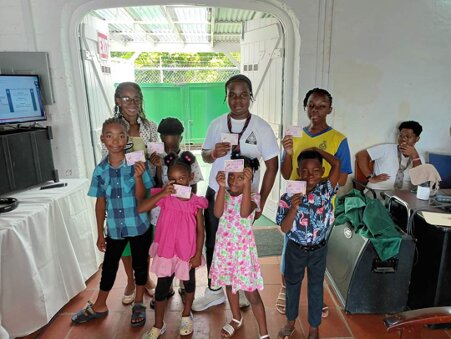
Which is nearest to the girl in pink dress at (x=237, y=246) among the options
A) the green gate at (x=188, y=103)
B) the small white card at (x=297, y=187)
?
the small white card at (x=297, y=187)

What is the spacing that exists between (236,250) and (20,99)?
195cm

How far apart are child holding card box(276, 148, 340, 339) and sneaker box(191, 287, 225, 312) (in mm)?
637

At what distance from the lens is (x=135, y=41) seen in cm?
808

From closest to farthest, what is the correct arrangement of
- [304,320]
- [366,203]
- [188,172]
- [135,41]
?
[188,172] → [304,320] → [366,203] → [135,41]

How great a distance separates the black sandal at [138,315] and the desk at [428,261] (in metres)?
1.89

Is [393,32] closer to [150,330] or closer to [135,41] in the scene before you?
[150,330]

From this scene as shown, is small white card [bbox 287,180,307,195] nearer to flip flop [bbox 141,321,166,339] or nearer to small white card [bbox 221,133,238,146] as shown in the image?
small white card [bbox 221,133,238,146]

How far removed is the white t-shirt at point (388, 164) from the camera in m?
2.66

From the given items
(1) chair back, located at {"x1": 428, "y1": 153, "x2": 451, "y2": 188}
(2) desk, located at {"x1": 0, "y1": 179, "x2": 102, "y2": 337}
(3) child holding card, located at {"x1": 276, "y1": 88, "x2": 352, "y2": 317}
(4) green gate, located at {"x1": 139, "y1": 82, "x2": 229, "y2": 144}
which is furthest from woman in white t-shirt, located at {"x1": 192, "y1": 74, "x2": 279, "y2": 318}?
(4) green gate, located at {"x1": 139, "y1": 82, "x2": 229, "y2": 144}

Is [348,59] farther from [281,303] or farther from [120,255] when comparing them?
[120,255]

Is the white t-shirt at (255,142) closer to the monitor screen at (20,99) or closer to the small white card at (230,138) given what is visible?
the small white card at (230,138)

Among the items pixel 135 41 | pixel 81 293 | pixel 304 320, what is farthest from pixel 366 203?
pixel 135 41

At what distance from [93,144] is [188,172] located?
1602mm

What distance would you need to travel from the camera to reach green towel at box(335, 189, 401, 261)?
204 cm
